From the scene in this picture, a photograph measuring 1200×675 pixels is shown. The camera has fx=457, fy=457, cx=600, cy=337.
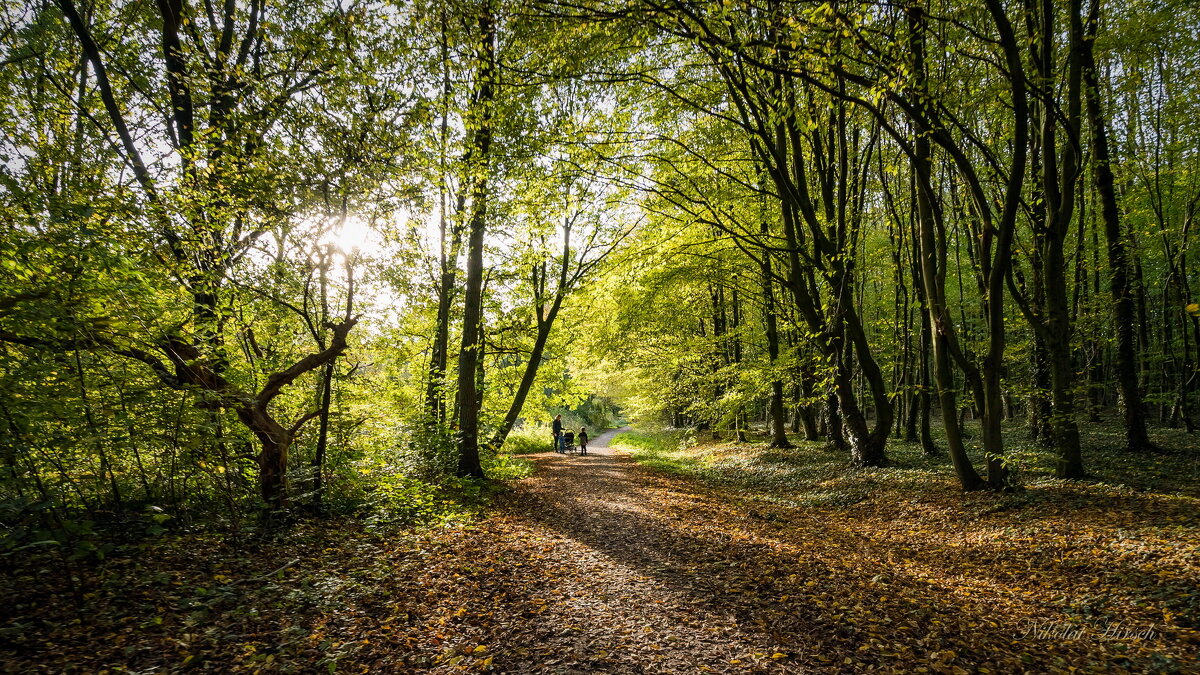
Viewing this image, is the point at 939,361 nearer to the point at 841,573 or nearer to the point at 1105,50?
the point at 841,573

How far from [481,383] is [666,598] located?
30.6ft

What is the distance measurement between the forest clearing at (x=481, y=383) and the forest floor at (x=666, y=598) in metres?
0.04

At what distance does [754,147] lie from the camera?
1141 cm

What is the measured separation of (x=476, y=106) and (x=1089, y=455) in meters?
15.3

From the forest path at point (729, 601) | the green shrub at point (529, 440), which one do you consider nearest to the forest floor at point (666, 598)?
the forest path at point (729, 601)

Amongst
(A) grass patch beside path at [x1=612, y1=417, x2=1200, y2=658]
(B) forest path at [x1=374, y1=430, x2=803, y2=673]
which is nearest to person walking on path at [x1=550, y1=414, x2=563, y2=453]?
(A) grass patch beside path at [x1=612, y1=417, x2=1200, y2=658]

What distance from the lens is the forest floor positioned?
374 cm

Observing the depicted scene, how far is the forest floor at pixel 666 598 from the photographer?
3744 mm

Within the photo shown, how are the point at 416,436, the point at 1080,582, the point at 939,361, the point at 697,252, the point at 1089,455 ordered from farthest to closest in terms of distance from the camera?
the point at 697,252
the point at 416,436
the point at 1089,455
the point at 939,361
the point at 1080,582

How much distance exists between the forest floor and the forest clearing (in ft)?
0.14

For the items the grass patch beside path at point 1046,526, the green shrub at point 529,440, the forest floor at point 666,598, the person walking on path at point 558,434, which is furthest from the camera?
the green shrub at point 529,440

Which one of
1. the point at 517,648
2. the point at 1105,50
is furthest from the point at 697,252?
the point at 517,648

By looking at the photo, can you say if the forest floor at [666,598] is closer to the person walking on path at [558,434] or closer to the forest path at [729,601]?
the forest path at [729,601]

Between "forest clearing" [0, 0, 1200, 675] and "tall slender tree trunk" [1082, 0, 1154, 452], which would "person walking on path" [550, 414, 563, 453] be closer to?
"forest clearing" [0, 0, 1200, 675]
